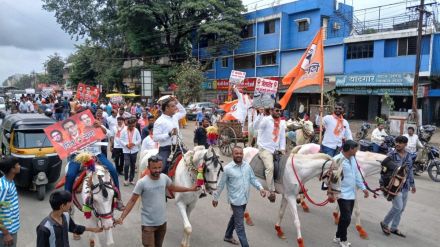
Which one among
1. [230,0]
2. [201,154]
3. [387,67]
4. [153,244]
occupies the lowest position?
[153,244]

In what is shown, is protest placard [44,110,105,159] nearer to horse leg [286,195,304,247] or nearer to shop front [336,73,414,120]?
horse leg [286,195,304,247]

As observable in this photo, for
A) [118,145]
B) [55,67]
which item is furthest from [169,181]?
[55,67]

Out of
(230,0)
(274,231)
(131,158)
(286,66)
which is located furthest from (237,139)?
(230,0)

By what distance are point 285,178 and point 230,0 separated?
3040cm

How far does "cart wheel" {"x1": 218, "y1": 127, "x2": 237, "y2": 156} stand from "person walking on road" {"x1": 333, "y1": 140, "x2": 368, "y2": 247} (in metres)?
7.91

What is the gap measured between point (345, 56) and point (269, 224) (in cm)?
2260

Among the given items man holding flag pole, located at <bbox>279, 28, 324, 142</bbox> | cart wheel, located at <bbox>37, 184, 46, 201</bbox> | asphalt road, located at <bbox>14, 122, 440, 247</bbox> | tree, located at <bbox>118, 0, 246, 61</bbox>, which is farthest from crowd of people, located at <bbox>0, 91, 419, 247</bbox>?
tree, located at <bbox>118, 0, 246, 61</bbox>

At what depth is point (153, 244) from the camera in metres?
4.56

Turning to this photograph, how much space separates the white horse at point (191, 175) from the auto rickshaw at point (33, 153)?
3.86m

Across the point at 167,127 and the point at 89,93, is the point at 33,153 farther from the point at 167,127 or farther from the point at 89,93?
the point at 89,93

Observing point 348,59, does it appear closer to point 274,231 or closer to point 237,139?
point 237,139

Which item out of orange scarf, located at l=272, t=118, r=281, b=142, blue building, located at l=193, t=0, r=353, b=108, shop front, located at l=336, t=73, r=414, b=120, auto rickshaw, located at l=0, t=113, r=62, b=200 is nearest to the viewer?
orange scarf, located at l=272, t=118, r=281, b=142

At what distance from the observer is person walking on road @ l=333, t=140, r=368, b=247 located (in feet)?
18.1

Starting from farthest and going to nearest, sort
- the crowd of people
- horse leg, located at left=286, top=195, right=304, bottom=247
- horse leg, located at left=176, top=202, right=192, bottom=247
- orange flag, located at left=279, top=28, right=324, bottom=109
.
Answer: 1. orange flag, located at left=279, top=28, right=324, bottom=109
2. horse leg, located at left=286, top=195, right=304, bottom=247
3. horse leg, located at left=176, top=202, right=192, bottom=247
4. the crowd of people
